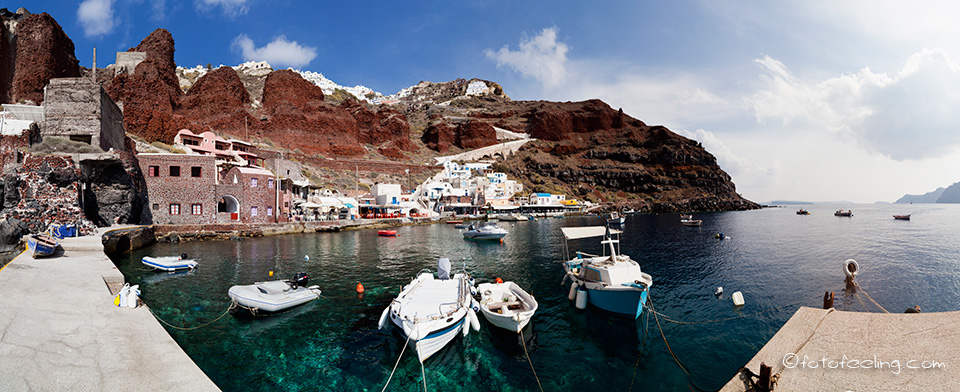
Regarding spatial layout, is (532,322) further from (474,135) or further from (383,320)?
(474,135)

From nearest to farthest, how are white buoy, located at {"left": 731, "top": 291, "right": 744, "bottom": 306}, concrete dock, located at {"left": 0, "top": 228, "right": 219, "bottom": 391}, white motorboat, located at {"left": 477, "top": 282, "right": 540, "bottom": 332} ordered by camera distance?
1. concrete dock, located at {"left": 0, "top": 228, "right": 219, "bottom": 391}
2. white motorboat, located at {"left": 477, "top": 282, "right": 540, "bottom": 332}
3. white buoy, located at {"left": 731, "top": 291, "right": 744, "bottom": 306}

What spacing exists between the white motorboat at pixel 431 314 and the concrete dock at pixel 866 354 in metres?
7.23

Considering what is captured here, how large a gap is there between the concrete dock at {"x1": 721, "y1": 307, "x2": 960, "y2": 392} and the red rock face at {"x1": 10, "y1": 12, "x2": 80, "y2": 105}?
7945 cm

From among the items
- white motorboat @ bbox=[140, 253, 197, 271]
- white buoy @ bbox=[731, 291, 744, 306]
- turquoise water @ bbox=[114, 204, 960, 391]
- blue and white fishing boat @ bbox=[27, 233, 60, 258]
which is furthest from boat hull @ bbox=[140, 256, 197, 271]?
white buoy @ bbox=[731, 291, 744, 306]

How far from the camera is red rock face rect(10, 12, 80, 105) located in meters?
48.8

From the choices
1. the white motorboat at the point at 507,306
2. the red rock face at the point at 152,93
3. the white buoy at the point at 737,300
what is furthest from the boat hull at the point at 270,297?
the red rock face at the point at 152,93

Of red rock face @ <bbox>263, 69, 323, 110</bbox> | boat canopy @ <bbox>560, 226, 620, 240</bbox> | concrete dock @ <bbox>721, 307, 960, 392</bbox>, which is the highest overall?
red rock face @ <bbox>263, 69, 323, 110</bbox>

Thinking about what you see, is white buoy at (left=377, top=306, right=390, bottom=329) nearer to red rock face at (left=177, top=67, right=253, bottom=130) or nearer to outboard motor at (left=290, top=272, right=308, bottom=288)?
outboard motor at (left=290, top=272, right=308, bottom=288)

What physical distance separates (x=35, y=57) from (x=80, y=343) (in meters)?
72.0

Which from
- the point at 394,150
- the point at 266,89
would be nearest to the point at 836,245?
the point at 394,150

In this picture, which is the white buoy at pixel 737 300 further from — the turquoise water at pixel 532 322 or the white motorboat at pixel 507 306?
the white motorboat at pixel 507 306

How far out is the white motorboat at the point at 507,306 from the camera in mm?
12547

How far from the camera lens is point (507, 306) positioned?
1396 cm

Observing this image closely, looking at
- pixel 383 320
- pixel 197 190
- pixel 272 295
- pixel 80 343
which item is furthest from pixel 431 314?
pixel 197 190
